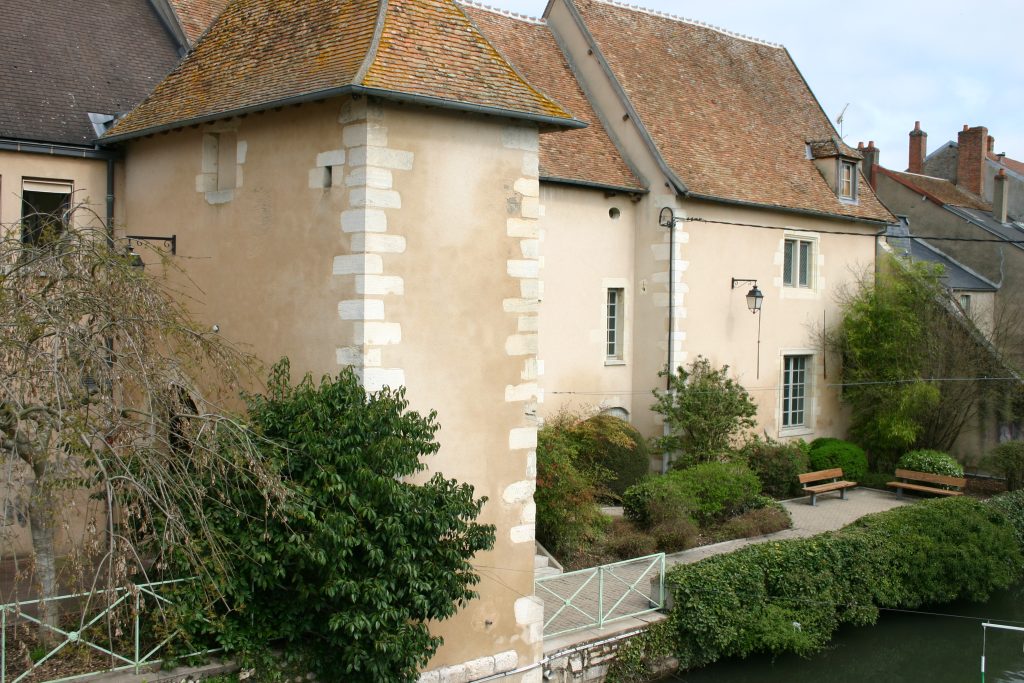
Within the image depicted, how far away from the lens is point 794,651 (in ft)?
36.7

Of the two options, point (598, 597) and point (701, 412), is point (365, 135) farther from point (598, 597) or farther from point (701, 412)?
point (701, 412)

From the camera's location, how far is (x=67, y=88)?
39.2ft

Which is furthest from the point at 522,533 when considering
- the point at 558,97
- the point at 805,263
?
the point at 805,263

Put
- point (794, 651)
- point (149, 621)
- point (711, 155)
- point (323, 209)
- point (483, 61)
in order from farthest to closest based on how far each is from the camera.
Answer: point (711, 155)
point (794, 651)
point (483, 61)
point (323, 209)
point (149, 621)

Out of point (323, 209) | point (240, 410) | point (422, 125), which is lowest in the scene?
point (240, 410)

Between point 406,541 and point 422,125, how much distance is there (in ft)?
11.7

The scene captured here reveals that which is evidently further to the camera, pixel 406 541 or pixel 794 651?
pixel 794 651

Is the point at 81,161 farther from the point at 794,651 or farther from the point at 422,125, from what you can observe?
the point at 794,651

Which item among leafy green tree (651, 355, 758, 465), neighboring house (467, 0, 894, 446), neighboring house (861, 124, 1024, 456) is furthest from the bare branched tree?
neighboring house (861, 124, 1024, 456)

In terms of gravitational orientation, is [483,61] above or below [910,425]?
above

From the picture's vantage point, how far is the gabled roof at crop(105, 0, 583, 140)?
8.38m

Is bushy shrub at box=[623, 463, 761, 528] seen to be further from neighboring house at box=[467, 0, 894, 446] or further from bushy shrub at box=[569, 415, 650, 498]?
neighboring house at box=[467, 0, 894, 446]

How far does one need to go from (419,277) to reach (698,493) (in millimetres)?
7514

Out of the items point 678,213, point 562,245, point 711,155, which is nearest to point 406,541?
point 562,245
